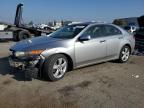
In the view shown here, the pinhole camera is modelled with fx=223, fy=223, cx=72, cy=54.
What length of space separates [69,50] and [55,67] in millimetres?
599

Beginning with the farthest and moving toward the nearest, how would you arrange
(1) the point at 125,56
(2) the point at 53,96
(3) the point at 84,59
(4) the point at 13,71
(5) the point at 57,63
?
(1) the point at 125,56 < (4) the point at 13,71 < (3) the point at 84,59 < (5) the point at 57,63 < (2) the point at 53,96

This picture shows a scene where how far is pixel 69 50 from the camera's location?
5.92m

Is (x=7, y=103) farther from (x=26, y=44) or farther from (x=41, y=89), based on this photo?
(x=26, y=44)

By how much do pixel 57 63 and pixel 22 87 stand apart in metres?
1.09

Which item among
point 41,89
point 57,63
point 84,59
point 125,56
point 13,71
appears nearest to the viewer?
point 41,89

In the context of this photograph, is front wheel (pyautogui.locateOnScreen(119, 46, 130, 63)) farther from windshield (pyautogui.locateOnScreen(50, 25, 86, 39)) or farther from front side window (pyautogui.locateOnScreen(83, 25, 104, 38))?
windshield (pyautogui.locateOnScreen(50, 25, 86, 39))

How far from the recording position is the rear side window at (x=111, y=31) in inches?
280

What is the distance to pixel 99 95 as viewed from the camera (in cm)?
475

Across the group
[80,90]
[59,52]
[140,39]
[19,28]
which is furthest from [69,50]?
[19,28]

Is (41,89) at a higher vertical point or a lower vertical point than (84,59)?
lower

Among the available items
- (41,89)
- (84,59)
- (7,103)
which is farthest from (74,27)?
(7,103)

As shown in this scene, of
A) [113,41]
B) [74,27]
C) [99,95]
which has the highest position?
[74,27]

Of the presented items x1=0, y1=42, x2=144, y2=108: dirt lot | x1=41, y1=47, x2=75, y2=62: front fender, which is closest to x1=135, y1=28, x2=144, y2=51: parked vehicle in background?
x1=0, y1=42, x2=144, y2=108: dirt lot

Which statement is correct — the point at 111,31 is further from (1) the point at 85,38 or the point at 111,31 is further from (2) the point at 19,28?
(2) the point at 19,28
